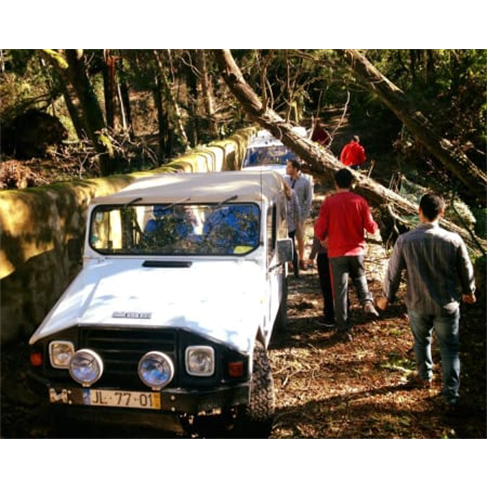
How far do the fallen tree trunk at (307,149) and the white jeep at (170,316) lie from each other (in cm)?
242

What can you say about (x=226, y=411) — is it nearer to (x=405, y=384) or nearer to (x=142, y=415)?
(x=142, y=415)

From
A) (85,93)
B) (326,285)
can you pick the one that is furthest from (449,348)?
Answer: (85,93)

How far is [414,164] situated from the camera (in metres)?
11.6

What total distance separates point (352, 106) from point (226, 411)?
16.4 m

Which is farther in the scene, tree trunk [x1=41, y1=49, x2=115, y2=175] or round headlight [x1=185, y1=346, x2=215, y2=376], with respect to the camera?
tree trunk [x1=41, y1=49, x2=115, y2=175]

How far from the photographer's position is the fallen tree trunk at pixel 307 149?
6.95 m

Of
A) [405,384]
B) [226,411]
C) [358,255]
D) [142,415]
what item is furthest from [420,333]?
[142,415]

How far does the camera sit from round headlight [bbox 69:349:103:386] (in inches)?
136

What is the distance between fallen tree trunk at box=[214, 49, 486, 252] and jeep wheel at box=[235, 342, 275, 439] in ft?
12.2

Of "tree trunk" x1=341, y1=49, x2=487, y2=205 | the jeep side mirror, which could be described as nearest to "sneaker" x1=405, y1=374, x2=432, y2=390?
the jeep side mirror

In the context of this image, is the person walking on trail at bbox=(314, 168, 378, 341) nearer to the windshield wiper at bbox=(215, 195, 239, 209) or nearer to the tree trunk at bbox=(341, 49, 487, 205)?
the windshield wiper at bbox=(215, 195, 239, 209)

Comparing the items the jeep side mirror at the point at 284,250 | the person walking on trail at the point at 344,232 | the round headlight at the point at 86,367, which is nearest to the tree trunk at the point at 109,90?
the person walking on trail at the point at 344,232

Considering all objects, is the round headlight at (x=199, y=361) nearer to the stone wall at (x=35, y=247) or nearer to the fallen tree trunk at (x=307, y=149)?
the stone wall at (x=35, y=247)

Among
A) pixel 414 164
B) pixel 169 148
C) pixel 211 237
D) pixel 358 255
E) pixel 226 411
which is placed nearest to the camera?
pixel 226 411
